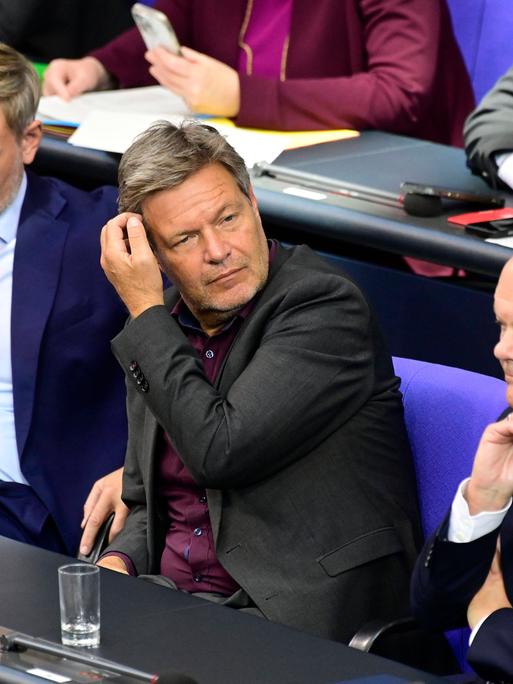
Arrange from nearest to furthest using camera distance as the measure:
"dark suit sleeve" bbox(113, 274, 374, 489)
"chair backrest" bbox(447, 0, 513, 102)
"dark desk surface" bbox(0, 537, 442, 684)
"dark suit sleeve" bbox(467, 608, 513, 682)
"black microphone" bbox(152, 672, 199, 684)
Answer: "black microphone" bbox(152, 672, 199, 684), "dark desk surface" bbox(0, 537, 442, 684), "dark suit sleeve" bbox(467, 608, 513, 682), "dark suit sleeve" bbox(113, 274, 374, 489), "chair backrest" bbox(447, 0, 513, 102)

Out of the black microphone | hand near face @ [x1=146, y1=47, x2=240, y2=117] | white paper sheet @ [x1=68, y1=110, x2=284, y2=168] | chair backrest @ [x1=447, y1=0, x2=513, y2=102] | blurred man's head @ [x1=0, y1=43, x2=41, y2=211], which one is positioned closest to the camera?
the black microphone

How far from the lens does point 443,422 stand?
2383 mm

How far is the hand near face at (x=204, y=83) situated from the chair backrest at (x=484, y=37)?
2.67ft

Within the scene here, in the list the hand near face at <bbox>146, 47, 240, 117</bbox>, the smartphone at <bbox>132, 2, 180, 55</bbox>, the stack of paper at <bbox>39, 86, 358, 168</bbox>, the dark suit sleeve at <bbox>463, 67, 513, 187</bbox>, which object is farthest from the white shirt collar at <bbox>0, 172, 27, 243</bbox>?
the dark suit sleeve at <bbox>463, 67, 513, 187</bbox>

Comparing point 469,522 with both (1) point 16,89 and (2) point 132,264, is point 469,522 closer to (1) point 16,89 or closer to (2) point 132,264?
(2) point 132,264

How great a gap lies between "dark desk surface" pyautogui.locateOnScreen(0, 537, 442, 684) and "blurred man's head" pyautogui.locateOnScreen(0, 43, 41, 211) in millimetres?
1149

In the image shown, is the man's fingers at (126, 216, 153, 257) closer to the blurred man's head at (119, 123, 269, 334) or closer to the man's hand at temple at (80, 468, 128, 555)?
the blurred man's head at (119, 123, 269, 334)

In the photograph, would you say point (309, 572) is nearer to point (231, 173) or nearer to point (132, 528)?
point (132, 528)

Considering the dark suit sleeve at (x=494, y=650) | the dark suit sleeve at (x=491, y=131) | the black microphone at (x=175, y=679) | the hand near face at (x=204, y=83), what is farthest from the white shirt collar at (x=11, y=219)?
the black microphone at (x=175, y=679)

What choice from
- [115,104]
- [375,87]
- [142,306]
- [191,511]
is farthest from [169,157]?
[115,104]

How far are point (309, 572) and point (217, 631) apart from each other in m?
0.47

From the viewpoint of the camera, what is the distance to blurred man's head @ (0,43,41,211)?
9.78ft

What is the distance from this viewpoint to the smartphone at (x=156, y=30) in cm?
374

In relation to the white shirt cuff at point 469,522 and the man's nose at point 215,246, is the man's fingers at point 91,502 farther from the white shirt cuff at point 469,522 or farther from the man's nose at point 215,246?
the white shirt cuff at point 469,522
